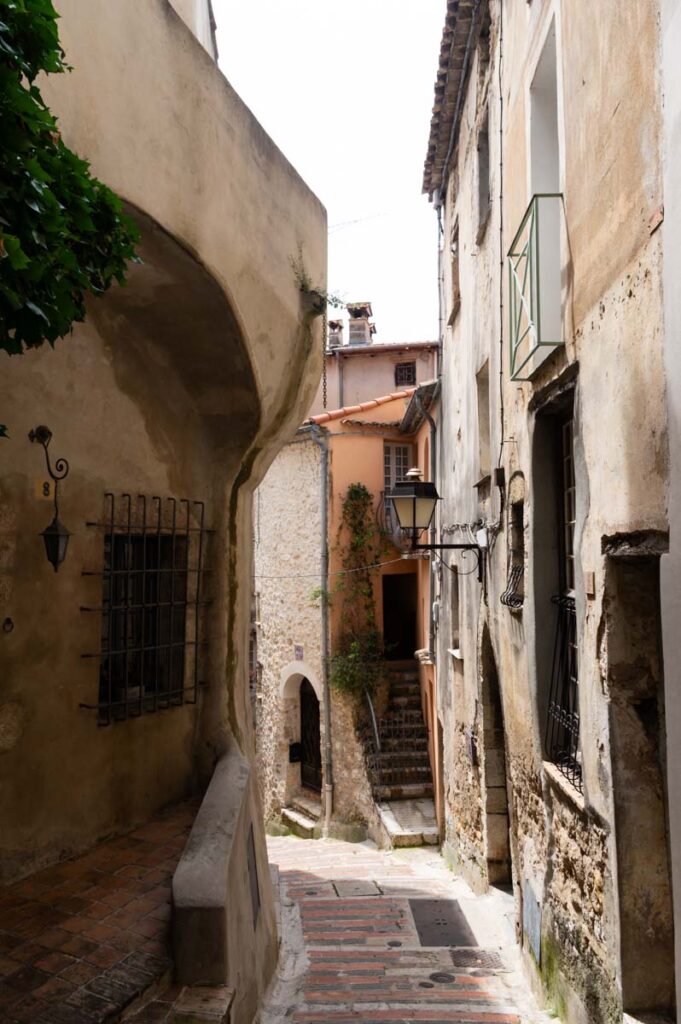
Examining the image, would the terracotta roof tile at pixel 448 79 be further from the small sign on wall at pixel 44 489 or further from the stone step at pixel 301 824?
the stone step at pixel 301 824

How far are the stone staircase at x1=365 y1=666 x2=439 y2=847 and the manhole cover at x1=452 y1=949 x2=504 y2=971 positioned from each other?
6.33m

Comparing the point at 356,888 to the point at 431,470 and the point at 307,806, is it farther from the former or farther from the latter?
the point at 307,806

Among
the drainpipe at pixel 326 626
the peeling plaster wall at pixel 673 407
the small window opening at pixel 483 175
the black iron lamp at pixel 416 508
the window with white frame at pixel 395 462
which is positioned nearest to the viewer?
the peeling plaster wall at pixel 673 407

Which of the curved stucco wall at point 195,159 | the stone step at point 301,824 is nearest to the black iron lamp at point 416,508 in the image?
the curved stucco wall at point 195,159

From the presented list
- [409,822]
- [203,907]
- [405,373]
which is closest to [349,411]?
[405,373]

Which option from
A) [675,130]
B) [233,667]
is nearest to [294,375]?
Answer: [233,667]

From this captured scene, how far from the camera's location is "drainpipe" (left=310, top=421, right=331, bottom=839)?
1703cm

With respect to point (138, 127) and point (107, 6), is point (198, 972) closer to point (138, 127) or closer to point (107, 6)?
point (138, 127)

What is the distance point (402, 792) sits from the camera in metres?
15.7

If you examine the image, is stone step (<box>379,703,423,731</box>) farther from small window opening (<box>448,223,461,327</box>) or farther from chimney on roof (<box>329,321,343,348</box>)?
chimney on roof (<box>329,321,343,348</box>)

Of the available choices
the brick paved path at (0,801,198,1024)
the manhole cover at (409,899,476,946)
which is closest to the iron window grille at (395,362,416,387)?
A: the manhole cover at (409,899,476,946)

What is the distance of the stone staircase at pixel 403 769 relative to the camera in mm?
13906

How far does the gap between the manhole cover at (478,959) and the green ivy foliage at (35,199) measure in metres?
6.39

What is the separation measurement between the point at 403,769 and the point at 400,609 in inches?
262
